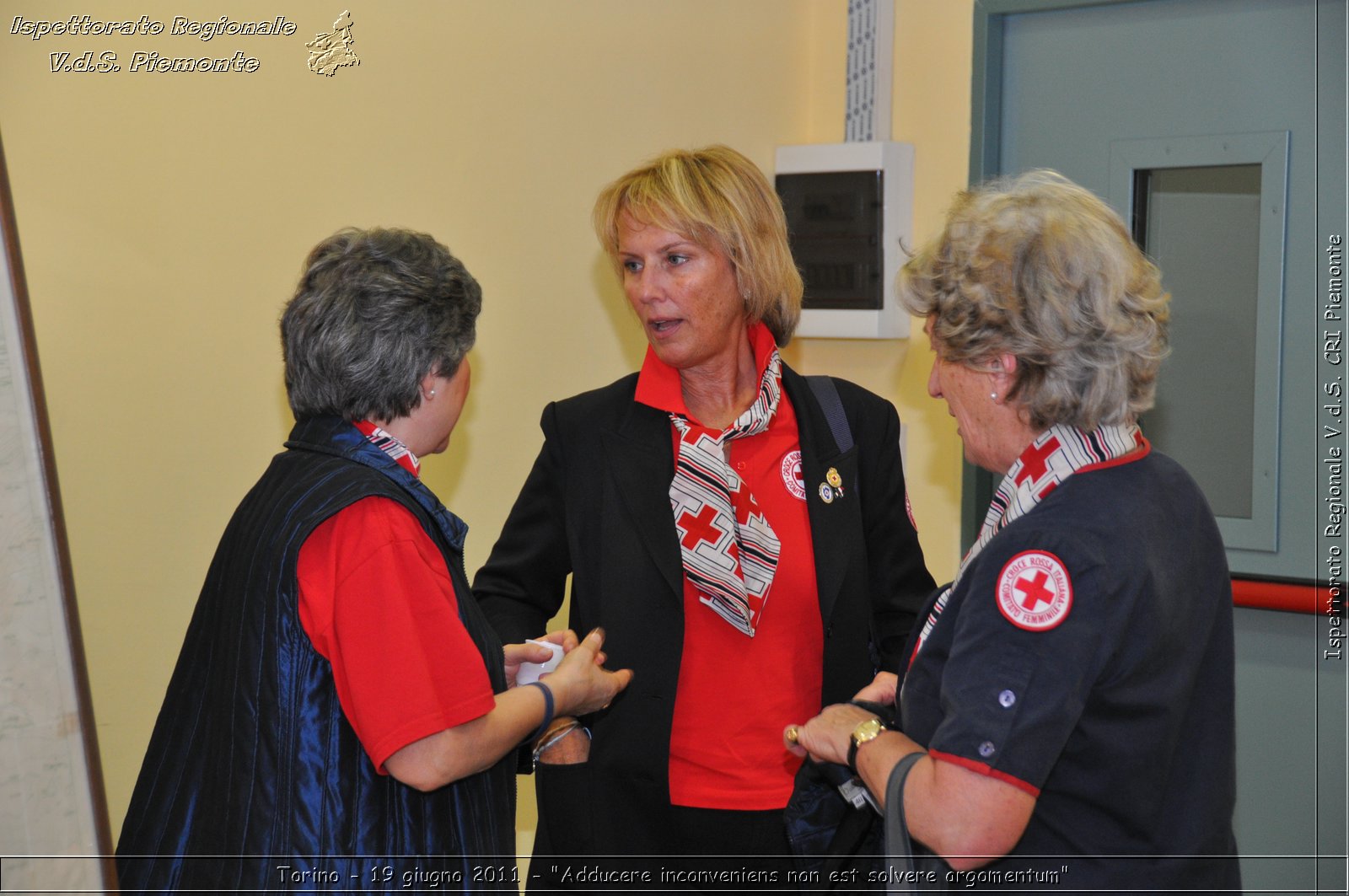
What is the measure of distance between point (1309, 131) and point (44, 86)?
2631 mm

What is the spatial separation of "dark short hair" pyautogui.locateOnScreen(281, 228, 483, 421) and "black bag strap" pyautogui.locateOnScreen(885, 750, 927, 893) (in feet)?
2.53

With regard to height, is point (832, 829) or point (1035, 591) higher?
point (1035, 591)

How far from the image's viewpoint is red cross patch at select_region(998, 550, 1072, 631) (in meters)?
1.25

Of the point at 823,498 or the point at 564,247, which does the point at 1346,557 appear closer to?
the point at 823,498

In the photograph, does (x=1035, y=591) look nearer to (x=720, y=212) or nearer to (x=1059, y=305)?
(x=1059, y=305)

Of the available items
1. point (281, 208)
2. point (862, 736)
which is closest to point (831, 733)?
point (862, 736)

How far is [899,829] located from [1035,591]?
0.32 m

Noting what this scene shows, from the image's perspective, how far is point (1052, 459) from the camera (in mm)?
1395

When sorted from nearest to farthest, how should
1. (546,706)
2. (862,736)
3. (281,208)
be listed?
(862,736) < (546,706) < (281,208)

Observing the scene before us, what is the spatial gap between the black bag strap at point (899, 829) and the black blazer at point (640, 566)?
635 millimetres

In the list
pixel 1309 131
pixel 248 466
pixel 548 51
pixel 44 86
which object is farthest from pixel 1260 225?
pixel 44 86

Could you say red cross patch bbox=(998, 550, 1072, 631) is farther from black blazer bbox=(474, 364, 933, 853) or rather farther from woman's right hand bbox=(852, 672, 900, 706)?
black blazer bbox=(474, 364, 933, 853)

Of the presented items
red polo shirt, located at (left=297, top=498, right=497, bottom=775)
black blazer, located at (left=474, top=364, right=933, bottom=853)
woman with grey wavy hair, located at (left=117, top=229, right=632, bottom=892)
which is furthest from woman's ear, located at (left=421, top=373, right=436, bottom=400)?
black blazer, located at (left=474, top=364, right=933, bottom=853)

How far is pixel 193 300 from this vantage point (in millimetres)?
2107
